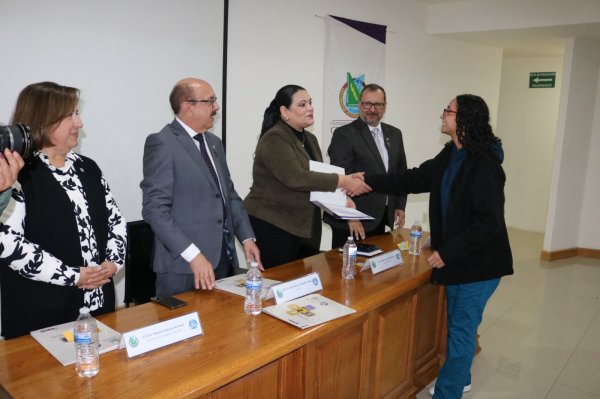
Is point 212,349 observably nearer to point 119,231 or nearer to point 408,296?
point 119,231

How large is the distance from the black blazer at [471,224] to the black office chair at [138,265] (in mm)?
1531

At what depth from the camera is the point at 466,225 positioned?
2.20 metres

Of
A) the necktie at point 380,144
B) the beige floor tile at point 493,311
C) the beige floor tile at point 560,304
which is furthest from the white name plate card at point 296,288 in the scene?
the beige floor tile at point 560,304

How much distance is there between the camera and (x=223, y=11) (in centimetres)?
357

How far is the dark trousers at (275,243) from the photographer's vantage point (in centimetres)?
255

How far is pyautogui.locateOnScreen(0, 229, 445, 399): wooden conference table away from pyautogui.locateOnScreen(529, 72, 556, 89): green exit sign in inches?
213

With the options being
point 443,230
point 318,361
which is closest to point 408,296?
point 443,230

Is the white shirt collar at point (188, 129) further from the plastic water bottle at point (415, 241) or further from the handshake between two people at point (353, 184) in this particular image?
the plastic water bottle at point (415, 241)

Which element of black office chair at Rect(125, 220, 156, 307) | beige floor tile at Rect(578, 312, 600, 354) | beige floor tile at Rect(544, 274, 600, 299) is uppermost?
black office chair at Rect(125, 220, 156, 307)

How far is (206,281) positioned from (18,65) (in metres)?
1.74

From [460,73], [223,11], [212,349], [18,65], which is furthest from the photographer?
[460,73]

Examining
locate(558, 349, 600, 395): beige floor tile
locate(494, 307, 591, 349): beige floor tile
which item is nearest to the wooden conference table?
locate(558, 349, 600, 395): beige floor tile

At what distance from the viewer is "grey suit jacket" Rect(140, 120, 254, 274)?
1918mm

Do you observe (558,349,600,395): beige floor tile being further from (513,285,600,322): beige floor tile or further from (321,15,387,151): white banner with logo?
(321,15,387,151): white banner with logo
